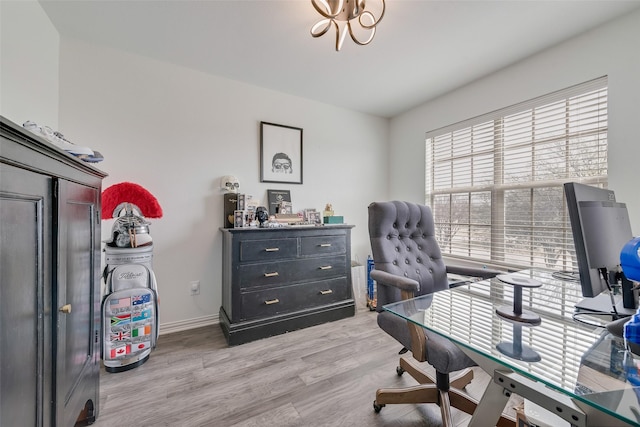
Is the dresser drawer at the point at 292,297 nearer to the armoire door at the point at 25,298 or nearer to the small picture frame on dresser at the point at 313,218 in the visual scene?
the small picture frame on dresser at the point at 313,218

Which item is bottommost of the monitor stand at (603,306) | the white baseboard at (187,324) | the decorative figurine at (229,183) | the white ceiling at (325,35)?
the white baseboard at (187,324)

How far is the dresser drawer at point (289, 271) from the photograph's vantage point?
88.5 inches

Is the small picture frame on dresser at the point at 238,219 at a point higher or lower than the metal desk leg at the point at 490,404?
higher

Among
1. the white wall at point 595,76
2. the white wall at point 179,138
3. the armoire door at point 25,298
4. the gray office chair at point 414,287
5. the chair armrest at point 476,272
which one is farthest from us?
the white wall at point 179,138

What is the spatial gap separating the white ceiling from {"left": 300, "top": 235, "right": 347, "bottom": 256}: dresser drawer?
1.67 metres

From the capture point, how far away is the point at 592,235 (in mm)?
900

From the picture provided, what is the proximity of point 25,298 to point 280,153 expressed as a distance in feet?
7.91

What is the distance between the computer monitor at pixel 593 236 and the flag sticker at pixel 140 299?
2428 mm

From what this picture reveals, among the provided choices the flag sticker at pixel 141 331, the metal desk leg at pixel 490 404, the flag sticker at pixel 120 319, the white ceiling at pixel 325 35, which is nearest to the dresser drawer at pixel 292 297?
the flag sticker at pixel 141 331

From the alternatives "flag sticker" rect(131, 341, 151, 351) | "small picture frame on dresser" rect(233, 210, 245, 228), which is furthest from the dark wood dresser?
"flag sticker" rect(131, 341, 151, 351)

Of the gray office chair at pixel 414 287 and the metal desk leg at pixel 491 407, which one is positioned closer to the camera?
the metal desk leg at pixel 491 407

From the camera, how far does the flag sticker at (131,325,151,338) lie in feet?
5.93

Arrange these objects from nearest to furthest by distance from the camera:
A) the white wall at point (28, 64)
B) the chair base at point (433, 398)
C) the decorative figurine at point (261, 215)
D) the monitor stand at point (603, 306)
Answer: the monitor stand at point (603, 306), the chair base at point (433, 398), the white wall at point (28, 64), the decorative figurine at point (261, 215)

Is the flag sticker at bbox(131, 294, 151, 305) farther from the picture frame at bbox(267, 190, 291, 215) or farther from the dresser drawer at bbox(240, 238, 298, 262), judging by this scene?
the picture frame at bbox(267, 190, 291, 215)
